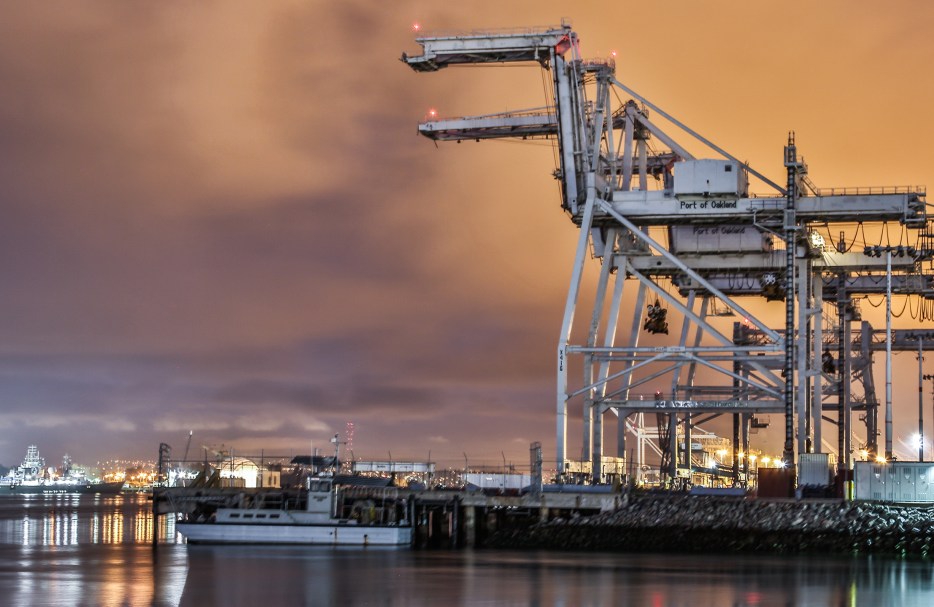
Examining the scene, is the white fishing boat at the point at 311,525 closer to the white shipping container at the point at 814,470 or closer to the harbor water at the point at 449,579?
the harbor water at the point at 449,579

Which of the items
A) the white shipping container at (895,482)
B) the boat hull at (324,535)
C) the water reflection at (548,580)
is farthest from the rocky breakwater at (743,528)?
the boat hull at (324,535)

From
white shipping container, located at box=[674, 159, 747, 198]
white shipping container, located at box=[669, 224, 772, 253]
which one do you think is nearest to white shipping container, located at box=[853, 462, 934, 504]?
white shipping container, located at box=[674, 159, 747, 198]

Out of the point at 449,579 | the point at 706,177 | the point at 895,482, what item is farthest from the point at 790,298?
the point at 449,579

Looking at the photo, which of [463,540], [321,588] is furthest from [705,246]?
[321,588]

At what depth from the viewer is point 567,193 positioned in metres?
78.1

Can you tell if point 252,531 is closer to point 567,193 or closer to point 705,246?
point 567,193

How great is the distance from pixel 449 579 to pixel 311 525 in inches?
776

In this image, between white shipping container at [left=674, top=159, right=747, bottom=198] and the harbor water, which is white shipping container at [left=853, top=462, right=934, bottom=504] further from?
white shipping container at [left=674, top=159, right=747, bottom=198]

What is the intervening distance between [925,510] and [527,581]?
70.7 ft

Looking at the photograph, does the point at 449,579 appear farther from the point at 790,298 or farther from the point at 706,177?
the point at 706,177

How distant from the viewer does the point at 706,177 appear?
7494cm

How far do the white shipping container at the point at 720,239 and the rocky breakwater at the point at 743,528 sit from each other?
1737cm

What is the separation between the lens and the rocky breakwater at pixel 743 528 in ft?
211

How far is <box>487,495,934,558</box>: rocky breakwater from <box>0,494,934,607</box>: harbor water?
6.20ft
